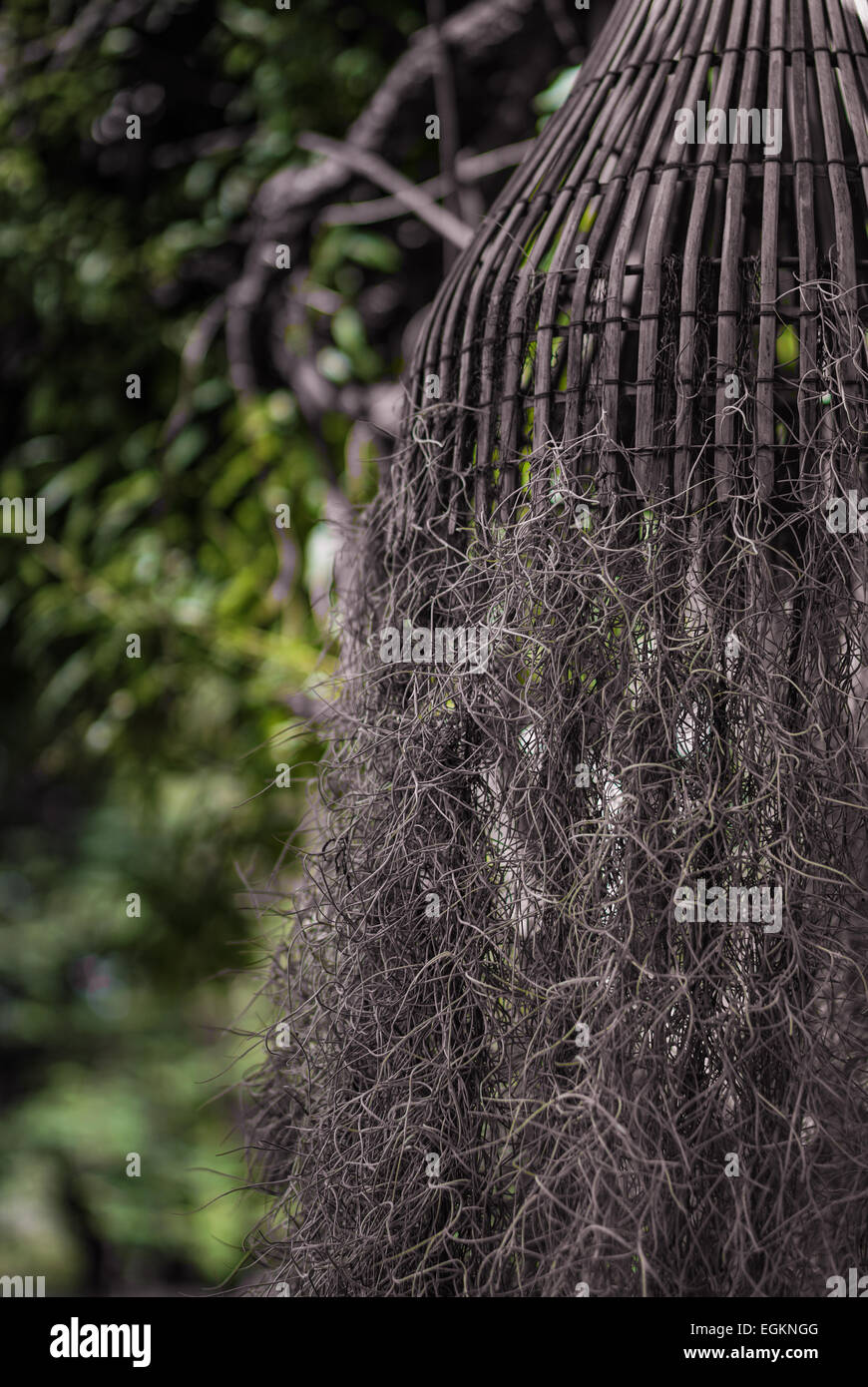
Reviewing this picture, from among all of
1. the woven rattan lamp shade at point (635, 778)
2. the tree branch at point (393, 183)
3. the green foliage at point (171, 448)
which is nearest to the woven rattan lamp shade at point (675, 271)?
the woven rattan lamp shade at point (635, 778)

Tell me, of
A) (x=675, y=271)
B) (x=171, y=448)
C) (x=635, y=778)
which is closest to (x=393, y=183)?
(x=171, y=448)

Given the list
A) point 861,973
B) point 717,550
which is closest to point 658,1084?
point 861,973

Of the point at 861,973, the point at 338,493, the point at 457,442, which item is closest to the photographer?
the point at 861,973

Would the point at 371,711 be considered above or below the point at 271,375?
below

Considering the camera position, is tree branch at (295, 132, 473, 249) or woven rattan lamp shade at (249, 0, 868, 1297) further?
tree branch at (295, 132, 473, 249)

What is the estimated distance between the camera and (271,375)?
1.43 m

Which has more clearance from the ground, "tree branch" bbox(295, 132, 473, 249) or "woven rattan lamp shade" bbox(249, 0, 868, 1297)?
"tree branch" bbox(295, 132, 473, 249)

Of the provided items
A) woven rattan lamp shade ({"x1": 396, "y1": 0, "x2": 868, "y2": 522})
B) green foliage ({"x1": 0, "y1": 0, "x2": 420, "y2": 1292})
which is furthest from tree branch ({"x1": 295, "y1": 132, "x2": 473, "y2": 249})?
woven rattan lamp shade ({"x1": 396, "y1": 0, "x2": 868, "y2": 522})

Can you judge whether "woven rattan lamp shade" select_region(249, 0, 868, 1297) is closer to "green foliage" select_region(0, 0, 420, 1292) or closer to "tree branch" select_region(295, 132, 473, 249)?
"tree branch" select_region(295, 132, 473, 249)

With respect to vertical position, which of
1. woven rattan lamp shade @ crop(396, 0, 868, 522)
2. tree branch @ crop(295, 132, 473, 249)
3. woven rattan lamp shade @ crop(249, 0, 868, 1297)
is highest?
tree branch @ crop(295, 132, 473, 249)

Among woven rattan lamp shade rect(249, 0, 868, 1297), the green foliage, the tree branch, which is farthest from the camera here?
the green foliage

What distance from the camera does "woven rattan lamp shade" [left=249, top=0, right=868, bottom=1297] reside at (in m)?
0.45
